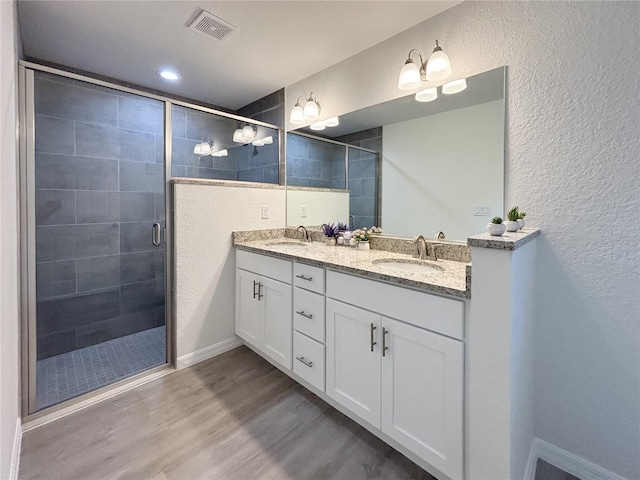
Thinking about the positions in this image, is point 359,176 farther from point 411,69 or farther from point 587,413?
point 587,413

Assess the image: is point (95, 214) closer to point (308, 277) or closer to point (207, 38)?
point (207, 38)

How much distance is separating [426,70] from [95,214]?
8.61 feet

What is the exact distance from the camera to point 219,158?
3.03 m

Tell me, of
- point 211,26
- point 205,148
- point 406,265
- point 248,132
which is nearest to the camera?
point 406,265

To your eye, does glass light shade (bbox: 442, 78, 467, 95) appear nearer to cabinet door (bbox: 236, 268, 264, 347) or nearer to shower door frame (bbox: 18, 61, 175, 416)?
cabinet door (bbox: 236, 268, 264, 347)

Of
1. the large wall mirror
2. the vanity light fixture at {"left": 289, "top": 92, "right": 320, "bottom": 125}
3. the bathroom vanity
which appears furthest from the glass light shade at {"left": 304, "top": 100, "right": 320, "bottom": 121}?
the bathroom vanity

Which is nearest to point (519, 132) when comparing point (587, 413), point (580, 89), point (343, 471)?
point (580, 89)

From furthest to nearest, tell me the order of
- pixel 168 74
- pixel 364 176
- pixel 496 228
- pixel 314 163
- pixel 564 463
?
pixel 314 163 < pixel 168 74 < pixel 364 176 < pixel 564 463 < pixel 496 228

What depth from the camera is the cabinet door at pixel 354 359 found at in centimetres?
141

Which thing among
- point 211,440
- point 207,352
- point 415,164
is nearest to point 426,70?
point 415,164

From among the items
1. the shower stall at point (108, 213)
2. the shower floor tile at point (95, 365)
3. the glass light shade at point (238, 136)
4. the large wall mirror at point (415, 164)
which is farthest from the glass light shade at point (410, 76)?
the shower floor tile at point (95, 365)

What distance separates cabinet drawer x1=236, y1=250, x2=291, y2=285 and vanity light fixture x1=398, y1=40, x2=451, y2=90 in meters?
1.22

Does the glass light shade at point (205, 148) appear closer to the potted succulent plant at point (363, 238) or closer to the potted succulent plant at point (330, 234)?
the potted succulent plant at point (330, 234)

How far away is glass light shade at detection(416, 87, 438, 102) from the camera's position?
67.9 inches
